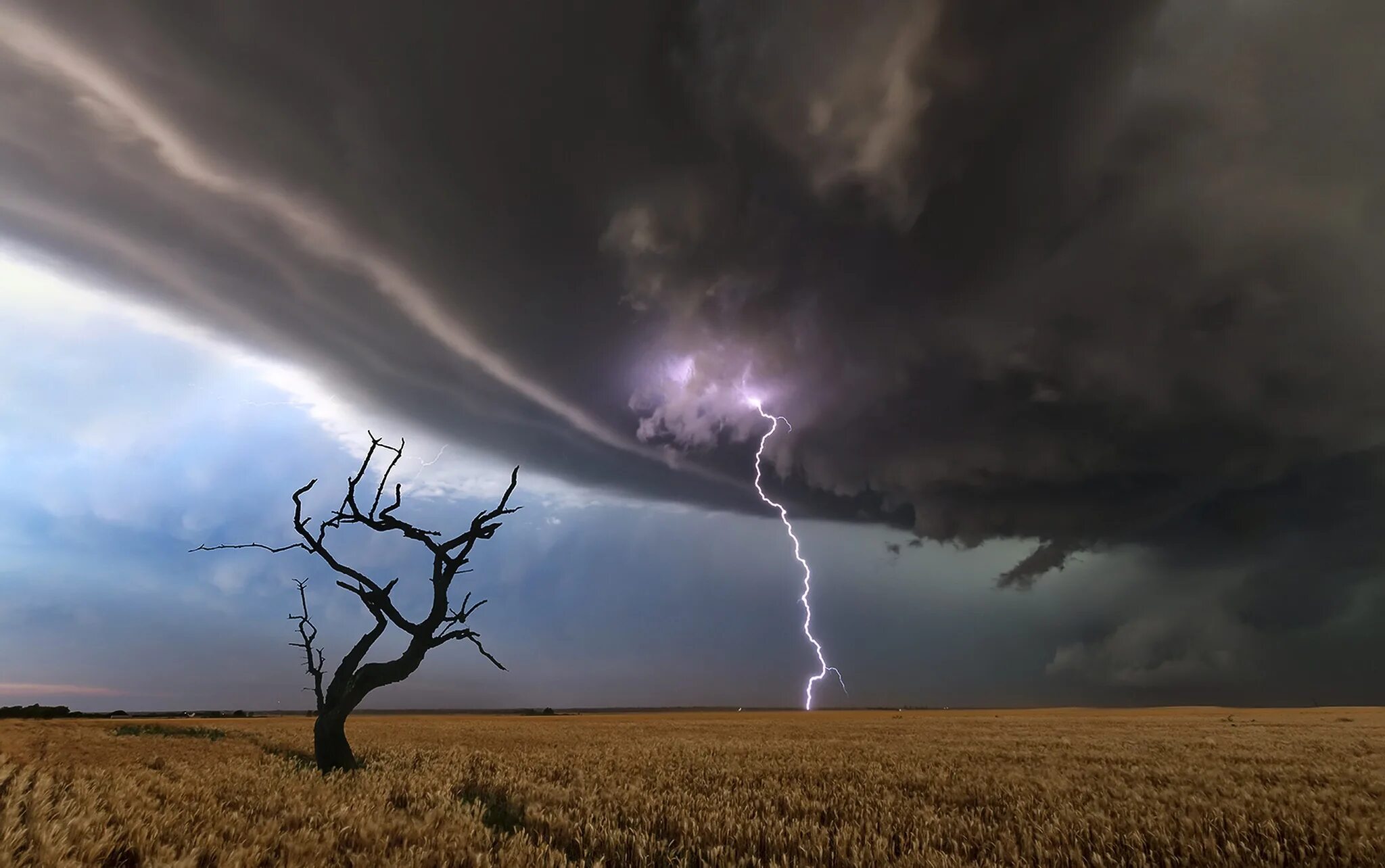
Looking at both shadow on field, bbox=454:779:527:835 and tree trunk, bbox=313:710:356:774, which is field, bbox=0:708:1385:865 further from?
tree trunk, bbox=313:710:356:774

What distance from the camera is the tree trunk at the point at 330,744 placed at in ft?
46.1

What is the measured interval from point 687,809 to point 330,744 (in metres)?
10.0

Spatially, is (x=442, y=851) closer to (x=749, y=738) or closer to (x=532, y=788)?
(x=532, y=788)

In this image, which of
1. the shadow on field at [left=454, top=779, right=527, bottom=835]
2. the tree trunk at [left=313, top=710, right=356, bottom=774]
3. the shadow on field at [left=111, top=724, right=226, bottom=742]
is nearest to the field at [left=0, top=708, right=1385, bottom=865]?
the shadow on field at [left=454, top=779, right=527, bottom=835]

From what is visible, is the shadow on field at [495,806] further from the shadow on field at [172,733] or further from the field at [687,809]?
the shadow on field at [172,733]

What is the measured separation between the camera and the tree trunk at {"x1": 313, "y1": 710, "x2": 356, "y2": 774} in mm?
14047

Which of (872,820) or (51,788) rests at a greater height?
(51,788)

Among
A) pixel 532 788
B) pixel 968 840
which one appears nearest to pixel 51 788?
pixel 532 788

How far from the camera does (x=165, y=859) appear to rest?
5.28 meters

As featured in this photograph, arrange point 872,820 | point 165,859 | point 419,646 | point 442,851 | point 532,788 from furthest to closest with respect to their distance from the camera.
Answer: point 419,646
point 532,788
point 872,820
point 442,851
point 165,859

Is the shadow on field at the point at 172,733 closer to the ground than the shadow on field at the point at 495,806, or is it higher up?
closer to the ground

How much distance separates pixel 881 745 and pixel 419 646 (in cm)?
1673

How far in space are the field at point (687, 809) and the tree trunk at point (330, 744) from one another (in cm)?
81

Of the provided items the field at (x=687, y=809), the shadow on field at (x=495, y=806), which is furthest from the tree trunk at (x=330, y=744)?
the shadow on field at (x=495, y=806)
